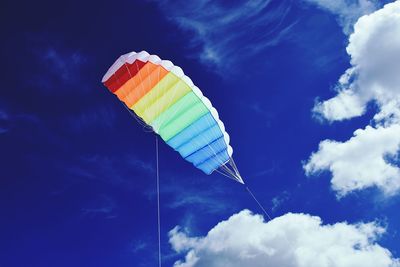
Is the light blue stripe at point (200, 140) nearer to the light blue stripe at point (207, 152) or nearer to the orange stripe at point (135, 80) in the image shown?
the light blue stripe at point (207, 152)

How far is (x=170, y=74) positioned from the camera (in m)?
24.5

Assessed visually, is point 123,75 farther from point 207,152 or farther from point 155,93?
point 207,152

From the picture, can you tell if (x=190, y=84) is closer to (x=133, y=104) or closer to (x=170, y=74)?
(x=170, y=74)

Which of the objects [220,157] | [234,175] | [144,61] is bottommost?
[234,175]

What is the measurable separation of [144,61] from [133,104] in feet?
11.4

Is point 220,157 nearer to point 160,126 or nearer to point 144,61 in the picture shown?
point 160,126

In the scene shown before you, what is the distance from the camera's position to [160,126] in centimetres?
2630

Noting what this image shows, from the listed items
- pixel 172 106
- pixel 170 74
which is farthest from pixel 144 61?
pixel 172 106

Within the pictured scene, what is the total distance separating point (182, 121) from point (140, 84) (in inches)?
124

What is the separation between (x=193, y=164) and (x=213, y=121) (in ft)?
9.96

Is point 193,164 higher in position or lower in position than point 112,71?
lower

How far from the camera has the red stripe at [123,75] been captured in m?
25.1

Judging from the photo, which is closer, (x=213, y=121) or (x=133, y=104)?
(x=213, y=121)

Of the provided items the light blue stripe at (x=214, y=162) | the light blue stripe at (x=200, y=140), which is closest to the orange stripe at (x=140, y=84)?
the light blue stripe at (x=200, y=140)
